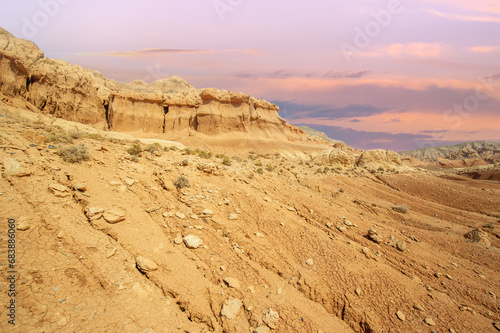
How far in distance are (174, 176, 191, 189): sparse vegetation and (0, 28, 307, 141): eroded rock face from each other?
80.6 ft

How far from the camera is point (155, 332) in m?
3.50

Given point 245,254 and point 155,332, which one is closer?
point 155,332

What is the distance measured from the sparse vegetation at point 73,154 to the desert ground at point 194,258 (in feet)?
0.14

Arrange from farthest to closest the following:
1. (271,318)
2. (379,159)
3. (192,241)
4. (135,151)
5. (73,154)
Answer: (379,159) < (135,151) < (73,154) < (192,241) < (271,318)

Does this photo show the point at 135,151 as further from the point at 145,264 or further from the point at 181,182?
the point at 145,264

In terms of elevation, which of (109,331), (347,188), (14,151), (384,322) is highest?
(14,151)

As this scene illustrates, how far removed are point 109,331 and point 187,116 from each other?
38.2 metres

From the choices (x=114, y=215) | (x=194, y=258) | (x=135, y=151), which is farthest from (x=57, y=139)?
(x=194, y=258)

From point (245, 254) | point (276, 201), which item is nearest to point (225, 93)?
point (276, 201)

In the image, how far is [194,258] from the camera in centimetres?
503

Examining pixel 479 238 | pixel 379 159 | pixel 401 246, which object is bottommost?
pixel 379 159

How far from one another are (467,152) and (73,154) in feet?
389

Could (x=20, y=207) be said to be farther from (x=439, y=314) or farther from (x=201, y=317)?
(x=439, y=314)

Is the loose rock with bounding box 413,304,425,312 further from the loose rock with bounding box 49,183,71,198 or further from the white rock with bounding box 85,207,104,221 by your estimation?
the loose rock with bounding box 49,183,71,198
